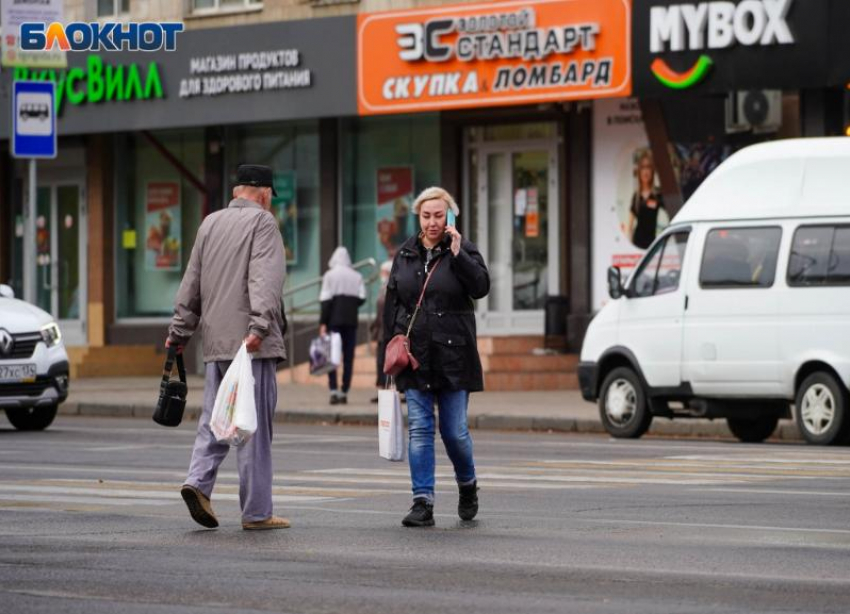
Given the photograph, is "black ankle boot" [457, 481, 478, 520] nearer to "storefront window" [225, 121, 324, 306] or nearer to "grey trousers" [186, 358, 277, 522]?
"grey trousers" [186, 358, 277, 522]

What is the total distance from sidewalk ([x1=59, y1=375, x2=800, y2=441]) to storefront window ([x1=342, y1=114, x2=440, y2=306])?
8.66ft

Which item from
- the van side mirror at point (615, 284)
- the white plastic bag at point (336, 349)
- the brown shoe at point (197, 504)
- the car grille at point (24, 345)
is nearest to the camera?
the brown shoe at point (197, 504)

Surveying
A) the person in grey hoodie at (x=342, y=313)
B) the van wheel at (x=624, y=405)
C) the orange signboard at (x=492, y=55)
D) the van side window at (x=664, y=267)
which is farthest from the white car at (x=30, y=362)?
the orange signboard at (x=492, y=55)

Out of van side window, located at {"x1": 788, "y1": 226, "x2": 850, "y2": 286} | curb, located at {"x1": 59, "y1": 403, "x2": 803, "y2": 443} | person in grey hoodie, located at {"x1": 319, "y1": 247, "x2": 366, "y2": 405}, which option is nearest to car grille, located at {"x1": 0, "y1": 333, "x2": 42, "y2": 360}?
curb, located at {"x1": 59, "y1": 403, "x2": 803, "y2": 443}

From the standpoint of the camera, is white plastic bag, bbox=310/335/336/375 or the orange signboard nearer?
white plastic bag, bbox=310/335/336/375

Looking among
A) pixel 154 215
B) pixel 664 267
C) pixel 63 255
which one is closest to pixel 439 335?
pixel 664 267

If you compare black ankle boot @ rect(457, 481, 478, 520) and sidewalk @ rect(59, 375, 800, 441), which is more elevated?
black ankle boot @ rect(457, 481, 478, 520)

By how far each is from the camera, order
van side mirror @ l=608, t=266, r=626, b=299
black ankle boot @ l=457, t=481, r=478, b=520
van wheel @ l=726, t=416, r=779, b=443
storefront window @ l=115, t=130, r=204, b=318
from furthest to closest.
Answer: storefront window @ l=115, t=130, r=204, b=318 < van side mirror @ l=608, t=266, r=626, b=299 < van wheel @ l=726, t=416, r=779, b=443 < black ankle boot @ l=457, t=481, r=478, b=520

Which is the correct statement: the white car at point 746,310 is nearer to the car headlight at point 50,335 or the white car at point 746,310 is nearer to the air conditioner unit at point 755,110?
the car headlight at point 50,335

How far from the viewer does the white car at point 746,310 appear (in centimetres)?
1973

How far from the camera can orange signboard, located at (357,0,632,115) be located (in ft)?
92.9

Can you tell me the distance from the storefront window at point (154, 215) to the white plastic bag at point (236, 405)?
2414 cm

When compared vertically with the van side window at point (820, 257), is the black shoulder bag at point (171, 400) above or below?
below

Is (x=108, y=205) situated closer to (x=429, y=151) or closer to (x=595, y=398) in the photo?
(x=429, y=151)
